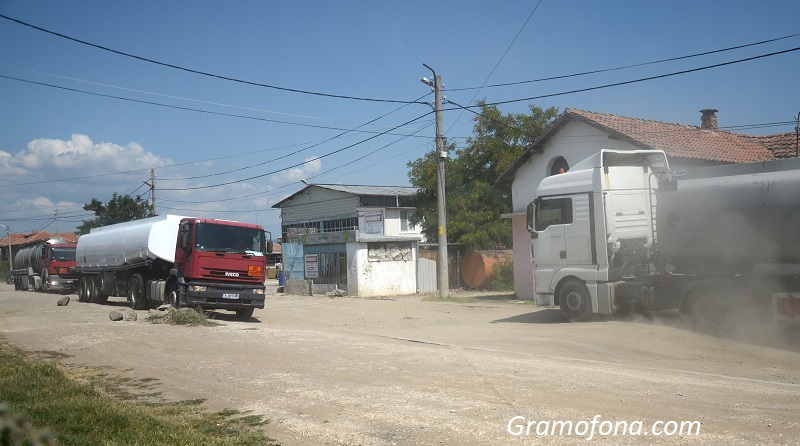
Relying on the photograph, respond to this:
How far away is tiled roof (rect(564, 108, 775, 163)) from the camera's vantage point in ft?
77.7

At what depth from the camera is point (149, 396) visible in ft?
30.2

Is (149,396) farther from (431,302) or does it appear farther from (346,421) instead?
(431,302)

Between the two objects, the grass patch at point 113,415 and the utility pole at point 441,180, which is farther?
the utility pole at point 441,180

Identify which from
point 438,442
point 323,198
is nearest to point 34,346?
point 438,442

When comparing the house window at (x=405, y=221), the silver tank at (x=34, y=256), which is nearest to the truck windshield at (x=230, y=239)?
the house window at (x=405, y=221)

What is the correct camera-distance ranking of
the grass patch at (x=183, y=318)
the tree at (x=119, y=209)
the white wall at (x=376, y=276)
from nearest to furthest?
1. the grass patch at (x=183, y=318)
2. the white wall at (x=376, y=276)
3. the tree at (x=119, y=209)

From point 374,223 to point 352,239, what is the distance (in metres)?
6.48

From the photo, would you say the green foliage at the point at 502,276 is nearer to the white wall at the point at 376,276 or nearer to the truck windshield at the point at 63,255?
the white wall at the point at 376,276

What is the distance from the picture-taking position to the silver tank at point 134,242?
2448 centimetres

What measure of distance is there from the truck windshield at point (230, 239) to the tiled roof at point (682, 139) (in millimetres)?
11997

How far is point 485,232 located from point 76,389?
29.8m

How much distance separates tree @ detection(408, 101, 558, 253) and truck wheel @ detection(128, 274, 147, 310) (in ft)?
55.5

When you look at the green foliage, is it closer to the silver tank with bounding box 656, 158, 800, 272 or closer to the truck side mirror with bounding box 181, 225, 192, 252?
the truck side mirror with bounding box 181, 225, 192, 252

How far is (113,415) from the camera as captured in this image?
7160 millimetres
